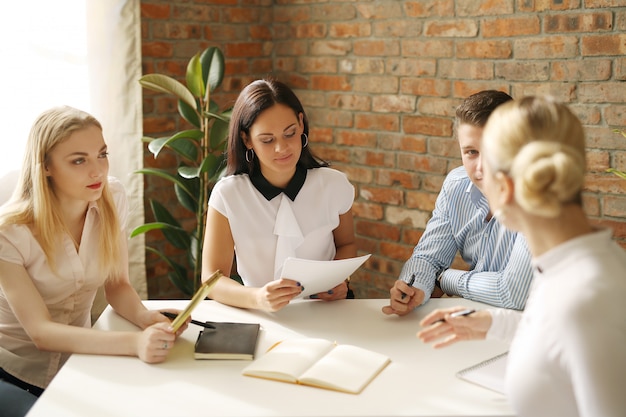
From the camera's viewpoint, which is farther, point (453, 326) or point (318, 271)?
point (318, 271)

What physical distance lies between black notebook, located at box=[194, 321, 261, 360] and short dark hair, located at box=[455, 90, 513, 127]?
0.86m

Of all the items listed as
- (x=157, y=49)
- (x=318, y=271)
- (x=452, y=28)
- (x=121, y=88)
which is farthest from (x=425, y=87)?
Answer: (x=318, y=271)

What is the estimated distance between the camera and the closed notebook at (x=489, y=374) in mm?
1462

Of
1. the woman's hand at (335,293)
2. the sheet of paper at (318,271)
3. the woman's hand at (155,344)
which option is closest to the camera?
the woman's hand at (155,344)

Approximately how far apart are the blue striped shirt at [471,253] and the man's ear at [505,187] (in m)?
0.69

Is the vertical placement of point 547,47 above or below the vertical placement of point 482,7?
below

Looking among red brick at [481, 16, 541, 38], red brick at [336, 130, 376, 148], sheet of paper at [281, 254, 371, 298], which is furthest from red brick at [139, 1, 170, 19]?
sheet of paper at [281, 254, 371, 298]

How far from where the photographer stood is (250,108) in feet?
7.25

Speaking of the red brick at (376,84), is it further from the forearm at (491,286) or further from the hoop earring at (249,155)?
the forearm at (491,286)

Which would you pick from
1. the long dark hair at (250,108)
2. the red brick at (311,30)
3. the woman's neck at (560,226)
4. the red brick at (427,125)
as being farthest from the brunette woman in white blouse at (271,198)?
the red brick at (311,30)

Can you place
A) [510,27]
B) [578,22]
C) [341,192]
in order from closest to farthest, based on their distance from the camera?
1. [341,192]
2. [578,22]
3. [510,27]

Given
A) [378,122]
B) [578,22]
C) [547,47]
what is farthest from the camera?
[378,122]

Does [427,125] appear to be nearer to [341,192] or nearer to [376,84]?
[376,84]

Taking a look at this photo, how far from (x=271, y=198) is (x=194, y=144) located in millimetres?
861
